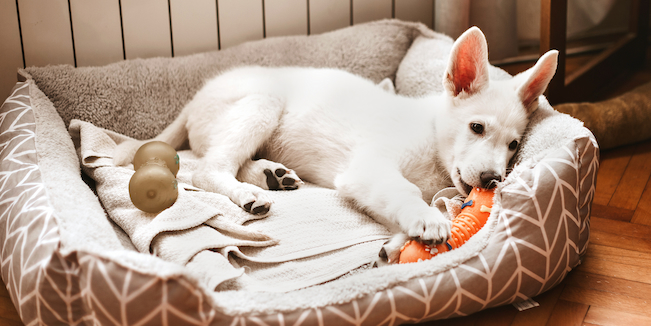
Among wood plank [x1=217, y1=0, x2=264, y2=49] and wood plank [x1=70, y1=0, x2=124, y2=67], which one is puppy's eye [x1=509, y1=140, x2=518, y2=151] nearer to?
wood plank [x1=217, y1=0, x2=264, y2=49]

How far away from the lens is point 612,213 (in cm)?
225

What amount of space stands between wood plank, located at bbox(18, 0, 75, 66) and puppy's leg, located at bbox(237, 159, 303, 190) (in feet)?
4.31

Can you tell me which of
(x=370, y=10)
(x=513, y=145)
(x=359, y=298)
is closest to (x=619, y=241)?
(x=513, y=145)

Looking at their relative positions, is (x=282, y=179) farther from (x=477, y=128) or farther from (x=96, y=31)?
(x=96, y=31)

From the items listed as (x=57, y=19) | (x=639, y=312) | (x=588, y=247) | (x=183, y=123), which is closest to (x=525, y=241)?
(x=639, y=312)

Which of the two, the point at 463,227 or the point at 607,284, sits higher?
the point at 463,227

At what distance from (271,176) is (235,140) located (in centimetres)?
22

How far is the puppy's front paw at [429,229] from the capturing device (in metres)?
1.63

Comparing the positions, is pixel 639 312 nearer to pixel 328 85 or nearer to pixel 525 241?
pixel 525 241

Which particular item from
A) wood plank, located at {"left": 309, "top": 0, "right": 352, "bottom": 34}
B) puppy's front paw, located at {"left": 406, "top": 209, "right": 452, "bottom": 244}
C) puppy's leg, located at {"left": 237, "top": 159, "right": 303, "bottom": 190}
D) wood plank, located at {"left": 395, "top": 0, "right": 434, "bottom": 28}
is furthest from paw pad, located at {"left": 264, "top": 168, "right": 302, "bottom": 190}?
wood plank, located at {"left": 395, "top": 0, "right": 434, "bottom": 28}

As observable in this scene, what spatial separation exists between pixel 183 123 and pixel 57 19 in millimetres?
915

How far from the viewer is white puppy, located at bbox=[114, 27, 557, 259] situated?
6.18ft

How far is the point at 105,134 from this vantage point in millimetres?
2348

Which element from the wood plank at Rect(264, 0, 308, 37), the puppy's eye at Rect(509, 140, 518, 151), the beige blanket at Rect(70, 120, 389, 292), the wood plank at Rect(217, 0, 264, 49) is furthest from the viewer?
the wood plank at Rect(264, 0, 308, 37)
